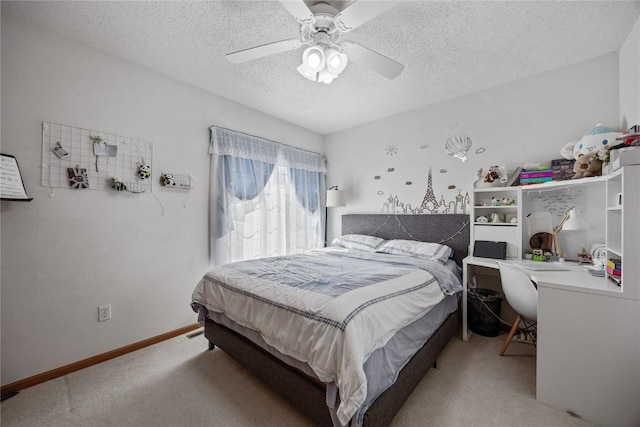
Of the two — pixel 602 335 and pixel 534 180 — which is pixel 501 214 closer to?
pixel 534 180

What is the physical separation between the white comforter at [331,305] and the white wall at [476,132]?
1.42 meters

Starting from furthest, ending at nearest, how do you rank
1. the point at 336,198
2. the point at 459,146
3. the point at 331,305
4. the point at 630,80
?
1. the point at 336,198
2. the point at 459,146
3. the point at 630,80
4. the point at 331,305

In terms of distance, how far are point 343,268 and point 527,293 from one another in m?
1.38

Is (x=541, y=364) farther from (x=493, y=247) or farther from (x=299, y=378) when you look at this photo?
(x=299, y=378)

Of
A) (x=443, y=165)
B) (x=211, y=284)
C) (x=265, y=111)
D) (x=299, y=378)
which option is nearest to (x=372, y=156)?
(x=443, y=165)

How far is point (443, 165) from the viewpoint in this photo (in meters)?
3.08

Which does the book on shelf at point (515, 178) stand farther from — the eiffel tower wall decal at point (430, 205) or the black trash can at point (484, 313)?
the black trash can at point (484, 313)

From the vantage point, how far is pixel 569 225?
2068 mm

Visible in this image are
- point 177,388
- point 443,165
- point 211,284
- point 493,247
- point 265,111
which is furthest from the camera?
point 265,111

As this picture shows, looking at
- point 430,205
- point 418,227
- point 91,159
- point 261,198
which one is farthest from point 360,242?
point 91,159

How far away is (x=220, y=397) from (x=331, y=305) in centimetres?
109

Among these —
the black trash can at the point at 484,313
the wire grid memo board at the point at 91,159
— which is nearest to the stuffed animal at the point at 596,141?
the black trash can at the point at 484,313

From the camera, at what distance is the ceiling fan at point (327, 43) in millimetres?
1385

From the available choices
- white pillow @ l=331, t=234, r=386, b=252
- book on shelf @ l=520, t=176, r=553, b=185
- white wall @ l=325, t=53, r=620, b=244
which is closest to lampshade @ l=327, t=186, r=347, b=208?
white wall @ l=325, t=53, r=620, b=244
